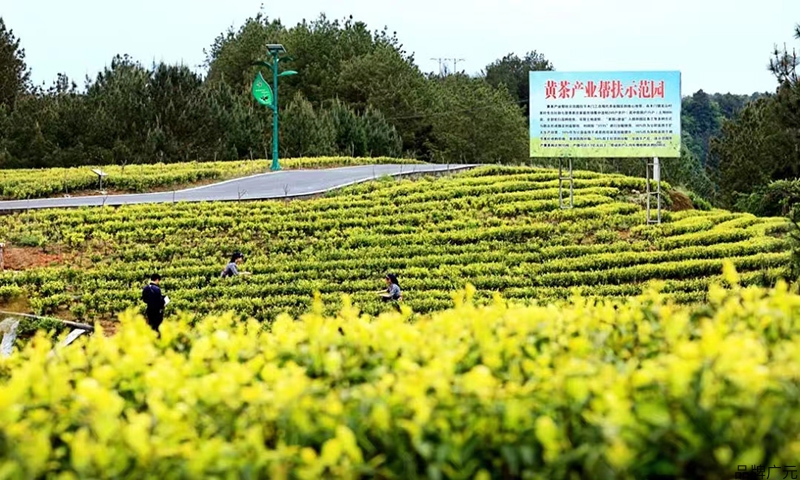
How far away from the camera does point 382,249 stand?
14617 mm

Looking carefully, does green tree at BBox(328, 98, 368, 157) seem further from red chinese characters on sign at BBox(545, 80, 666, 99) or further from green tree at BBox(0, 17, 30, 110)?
red chinese characters on sign at BBox(545, 80, 666, 99)

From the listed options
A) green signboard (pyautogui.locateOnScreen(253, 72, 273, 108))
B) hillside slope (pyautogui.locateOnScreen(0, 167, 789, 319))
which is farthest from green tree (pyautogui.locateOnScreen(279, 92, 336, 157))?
hillside slope (pyautogui.locateOnScreen(0, 167, 789, 319))

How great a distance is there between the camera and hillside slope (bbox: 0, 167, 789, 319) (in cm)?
1261

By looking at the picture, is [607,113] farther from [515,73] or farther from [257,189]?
[515,73]

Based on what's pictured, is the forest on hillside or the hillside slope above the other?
the forest on hillside

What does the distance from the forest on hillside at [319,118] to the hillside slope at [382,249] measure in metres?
6.26

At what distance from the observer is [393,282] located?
35.3 ft

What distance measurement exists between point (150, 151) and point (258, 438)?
2843cm

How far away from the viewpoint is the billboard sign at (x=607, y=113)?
15.7 meters

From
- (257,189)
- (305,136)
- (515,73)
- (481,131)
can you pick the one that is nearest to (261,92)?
(257,189)

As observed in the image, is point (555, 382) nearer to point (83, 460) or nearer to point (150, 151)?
point (83, 460)

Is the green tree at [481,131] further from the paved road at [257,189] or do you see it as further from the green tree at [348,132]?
the paved road at [257,189]

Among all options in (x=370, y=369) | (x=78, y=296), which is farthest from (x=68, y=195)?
(x=370, y=369)

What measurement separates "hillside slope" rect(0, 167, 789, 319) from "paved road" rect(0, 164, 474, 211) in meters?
1.02
